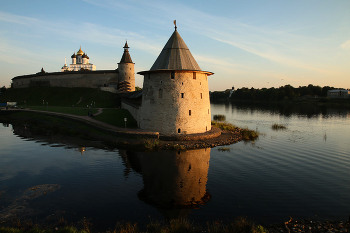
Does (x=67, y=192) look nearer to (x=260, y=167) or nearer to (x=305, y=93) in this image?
(x=260, y=167)

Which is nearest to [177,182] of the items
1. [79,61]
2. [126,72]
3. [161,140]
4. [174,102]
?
[161,140]

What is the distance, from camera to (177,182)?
11.6 metres

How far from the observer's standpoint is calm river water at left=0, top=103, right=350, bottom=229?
344 inches

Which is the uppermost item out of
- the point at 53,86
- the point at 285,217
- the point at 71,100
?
the point at 53,86

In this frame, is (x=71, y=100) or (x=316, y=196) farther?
(x=71, y=100)

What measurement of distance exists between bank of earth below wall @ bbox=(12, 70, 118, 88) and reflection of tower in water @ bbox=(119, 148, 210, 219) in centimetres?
3875

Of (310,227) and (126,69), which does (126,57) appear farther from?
(310,227)

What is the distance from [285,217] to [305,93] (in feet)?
316

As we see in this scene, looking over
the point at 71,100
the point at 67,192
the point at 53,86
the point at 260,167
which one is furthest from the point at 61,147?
the point at 53,86

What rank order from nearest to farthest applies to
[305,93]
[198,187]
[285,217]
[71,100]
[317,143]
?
[285,217] < [198,187] < [317,143] < [71,100] < [305,93]

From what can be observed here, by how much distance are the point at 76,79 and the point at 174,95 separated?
137ft

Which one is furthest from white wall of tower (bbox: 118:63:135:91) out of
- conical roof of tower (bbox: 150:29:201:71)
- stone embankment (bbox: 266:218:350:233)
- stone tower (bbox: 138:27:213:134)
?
stone embankment (bbox: 266:218:350:233)

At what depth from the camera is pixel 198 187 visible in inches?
439

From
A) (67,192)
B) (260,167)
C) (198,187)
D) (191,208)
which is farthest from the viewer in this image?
(260,167)
